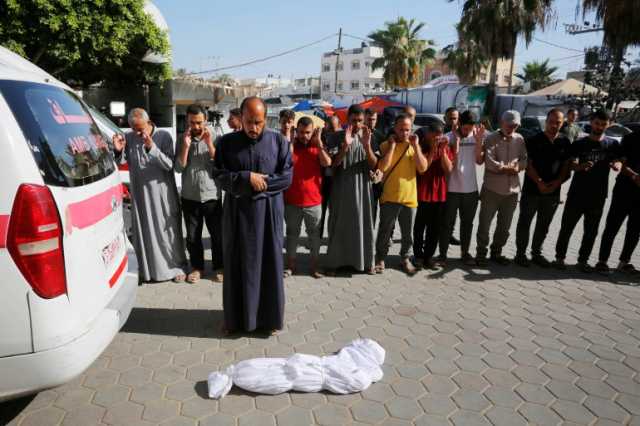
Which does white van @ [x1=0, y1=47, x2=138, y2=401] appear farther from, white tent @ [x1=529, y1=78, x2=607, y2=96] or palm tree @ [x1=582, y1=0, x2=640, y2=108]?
white tent @ [x1=529, y1=78, x2=607, y2=96]

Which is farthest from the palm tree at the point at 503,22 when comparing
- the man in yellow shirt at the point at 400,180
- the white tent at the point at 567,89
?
the man in yellow shirt at the point at 400,180

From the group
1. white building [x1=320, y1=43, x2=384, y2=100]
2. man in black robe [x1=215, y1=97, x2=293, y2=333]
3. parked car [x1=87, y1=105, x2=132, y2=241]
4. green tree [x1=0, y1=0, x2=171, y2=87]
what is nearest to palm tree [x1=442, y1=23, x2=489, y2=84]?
green tree [x1=0, y1=0, x2=171, y2=87]

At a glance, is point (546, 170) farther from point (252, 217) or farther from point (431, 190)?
point (252, 217)

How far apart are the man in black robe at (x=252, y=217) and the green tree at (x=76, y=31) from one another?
8647mm

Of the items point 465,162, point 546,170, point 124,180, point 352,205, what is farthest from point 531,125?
point 124,180

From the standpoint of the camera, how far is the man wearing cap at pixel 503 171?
524cm

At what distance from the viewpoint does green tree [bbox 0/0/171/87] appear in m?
9.63

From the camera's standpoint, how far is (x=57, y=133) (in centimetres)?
249

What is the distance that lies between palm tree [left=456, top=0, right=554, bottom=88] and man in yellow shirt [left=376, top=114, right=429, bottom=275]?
2375 cm

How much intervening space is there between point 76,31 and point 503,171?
382 inches

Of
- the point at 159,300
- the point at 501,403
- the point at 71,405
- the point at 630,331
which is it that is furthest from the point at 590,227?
the point at 71,405

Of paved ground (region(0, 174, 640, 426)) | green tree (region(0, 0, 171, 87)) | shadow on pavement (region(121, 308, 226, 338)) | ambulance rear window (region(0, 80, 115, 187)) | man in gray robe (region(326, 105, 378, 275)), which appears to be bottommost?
shadow on pavement (region(121, 308, 226, 338))

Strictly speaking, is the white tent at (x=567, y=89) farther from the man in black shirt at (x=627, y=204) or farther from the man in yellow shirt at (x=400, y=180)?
the man in yellow shirt at (x=400, y=180)

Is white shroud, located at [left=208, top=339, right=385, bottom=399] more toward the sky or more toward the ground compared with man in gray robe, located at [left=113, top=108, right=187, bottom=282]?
more toward the ground
